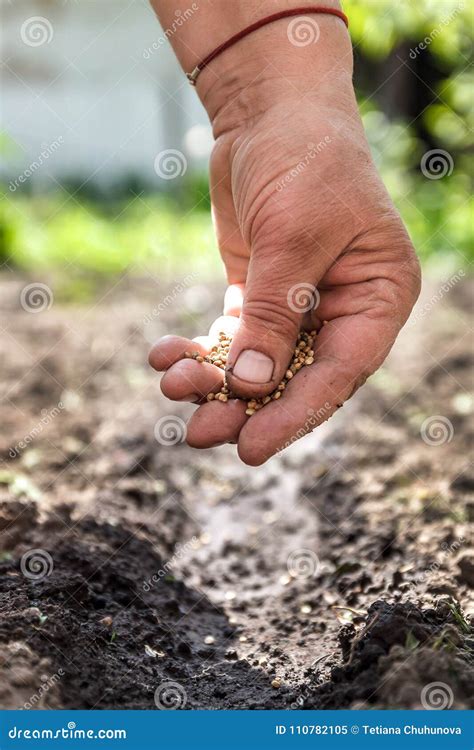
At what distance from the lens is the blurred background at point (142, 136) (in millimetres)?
6391

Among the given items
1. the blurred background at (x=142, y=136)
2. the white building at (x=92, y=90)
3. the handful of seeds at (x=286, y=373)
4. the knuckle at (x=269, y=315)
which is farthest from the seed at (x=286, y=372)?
the white building at (x=92, y=90)

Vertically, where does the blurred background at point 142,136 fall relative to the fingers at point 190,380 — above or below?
above

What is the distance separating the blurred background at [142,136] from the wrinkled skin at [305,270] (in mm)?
1743

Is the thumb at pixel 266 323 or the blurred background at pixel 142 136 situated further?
the blurred background at pixel 142 136

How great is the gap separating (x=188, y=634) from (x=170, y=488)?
3.48 feet

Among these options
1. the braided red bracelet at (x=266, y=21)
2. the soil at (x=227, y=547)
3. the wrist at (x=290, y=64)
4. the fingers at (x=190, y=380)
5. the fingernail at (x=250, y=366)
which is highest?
the braided red bracelet at (x=266, y=21)

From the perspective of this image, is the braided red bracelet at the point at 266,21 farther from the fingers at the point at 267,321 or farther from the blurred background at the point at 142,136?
the blurred background at the point at 142,136

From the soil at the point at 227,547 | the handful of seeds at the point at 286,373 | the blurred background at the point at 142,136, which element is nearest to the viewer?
the soil at the point at 227,547

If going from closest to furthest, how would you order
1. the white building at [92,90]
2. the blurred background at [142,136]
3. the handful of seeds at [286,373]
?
the handful of seeds at [286,373] → the blurred background at [142,136] → the white building at [92,90]

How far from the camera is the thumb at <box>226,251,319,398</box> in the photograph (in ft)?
6.24

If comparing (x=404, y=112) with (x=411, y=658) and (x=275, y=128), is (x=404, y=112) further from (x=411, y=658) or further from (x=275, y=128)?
(x=411, y=658)

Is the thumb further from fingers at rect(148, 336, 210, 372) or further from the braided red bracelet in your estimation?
the braided red bracelet

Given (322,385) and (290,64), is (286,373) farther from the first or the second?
(290,64)

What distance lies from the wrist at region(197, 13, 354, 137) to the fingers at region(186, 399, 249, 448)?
0.80 meters
